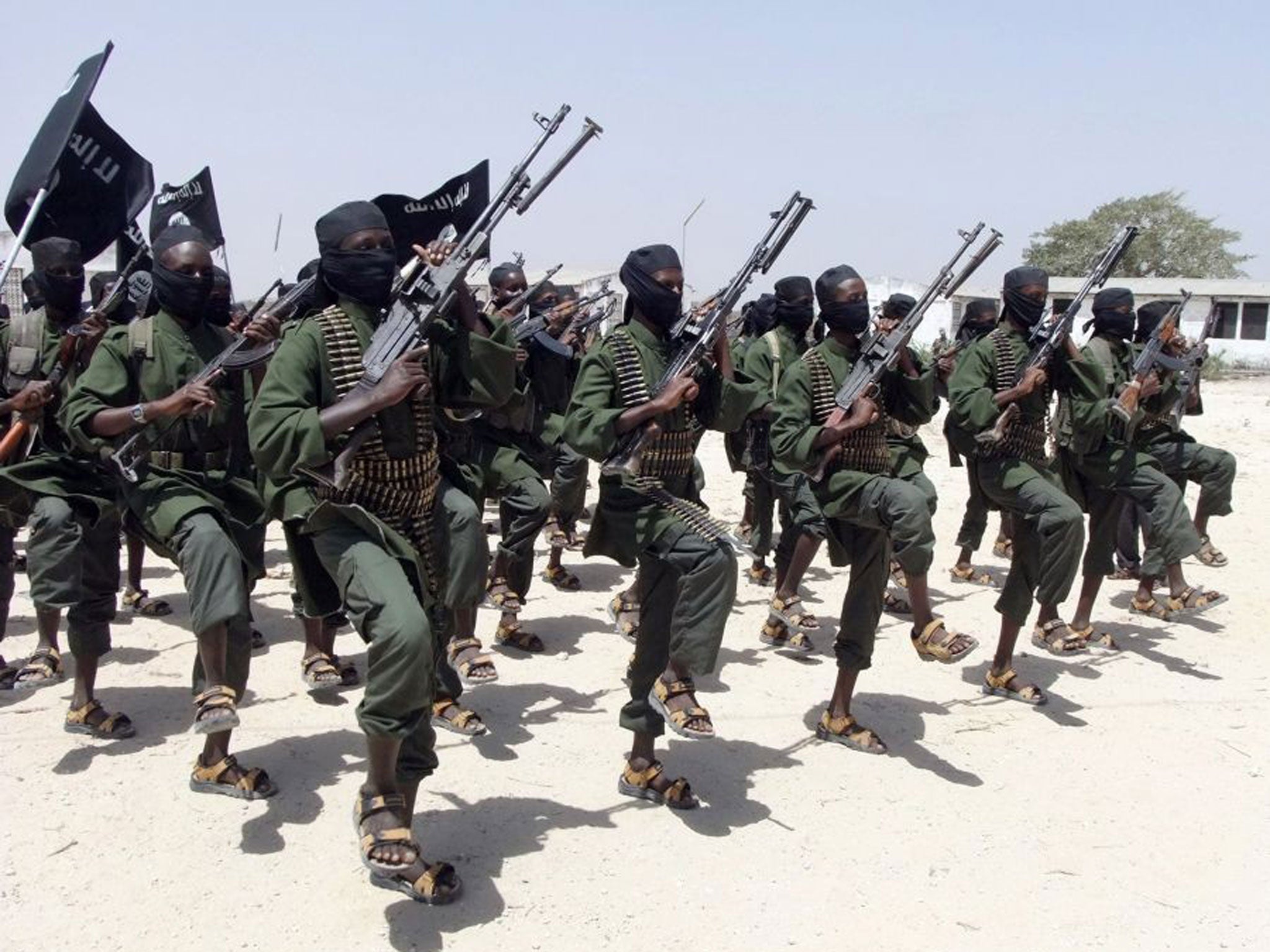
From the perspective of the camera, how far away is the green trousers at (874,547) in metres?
5.25

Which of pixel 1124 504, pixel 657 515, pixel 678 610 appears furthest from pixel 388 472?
pixel 1124 504

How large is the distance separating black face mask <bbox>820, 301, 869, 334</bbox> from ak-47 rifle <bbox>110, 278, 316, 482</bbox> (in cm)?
253

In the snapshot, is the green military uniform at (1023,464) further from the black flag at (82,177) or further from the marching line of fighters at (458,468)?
the black flag at (82,177)

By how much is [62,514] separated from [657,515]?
289cm

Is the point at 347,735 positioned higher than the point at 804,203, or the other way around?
the point at 804,203

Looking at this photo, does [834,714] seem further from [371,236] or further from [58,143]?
[58,143]

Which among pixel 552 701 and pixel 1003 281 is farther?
pixel 1003 281

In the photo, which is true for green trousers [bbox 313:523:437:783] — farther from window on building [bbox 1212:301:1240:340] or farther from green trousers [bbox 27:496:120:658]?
window on building [bbox 1212:301:1240:340]

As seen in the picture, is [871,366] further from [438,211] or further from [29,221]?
[29,221]

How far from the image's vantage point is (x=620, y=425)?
456 cm

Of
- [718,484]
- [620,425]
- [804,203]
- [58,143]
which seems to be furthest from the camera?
[718,484]

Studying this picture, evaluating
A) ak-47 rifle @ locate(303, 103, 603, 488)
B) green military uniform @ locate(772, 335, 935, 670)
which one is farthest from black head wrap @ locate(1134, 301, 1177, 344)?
ak-47 rifle @ locate(303, 103, 603, 488)

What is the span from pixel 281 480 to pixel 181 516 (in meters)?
0.72

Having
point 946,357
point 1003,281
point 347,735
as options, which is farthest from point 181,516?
point 946,357
